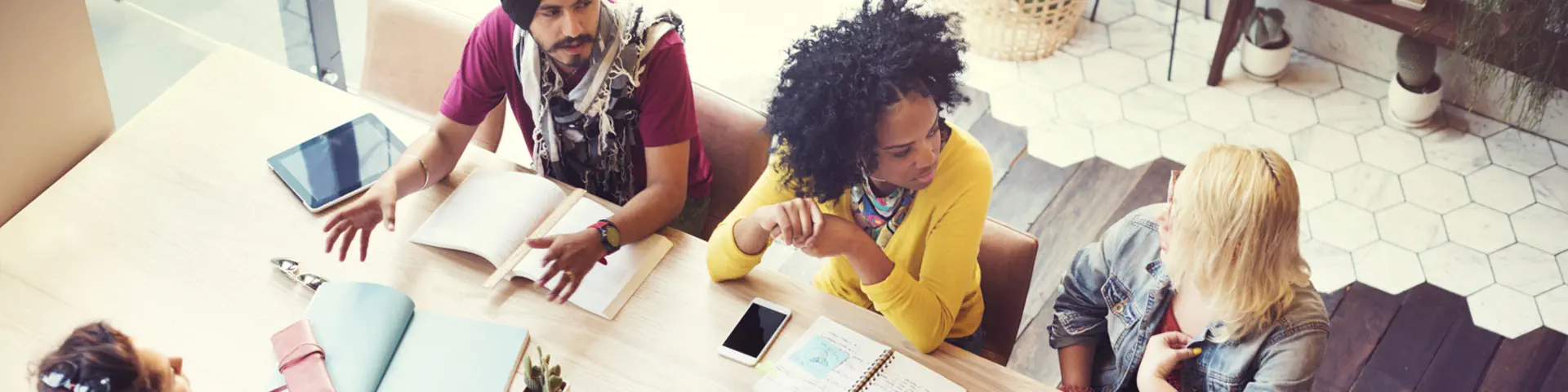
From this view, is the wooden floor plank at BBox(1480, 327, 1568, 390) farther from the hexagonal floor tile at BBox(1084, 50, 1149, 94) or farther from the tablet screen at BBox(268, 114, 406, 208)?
Result: the tablet screen at BBox(268, 114, 406, 208)

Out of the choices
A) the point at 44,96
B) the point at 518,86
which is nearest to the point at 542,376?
the point at 518,86

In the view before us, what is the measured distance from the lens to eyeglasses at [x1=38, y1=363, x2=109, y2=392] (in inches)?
58.2

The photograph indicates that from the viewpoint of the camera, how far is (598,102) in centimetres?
204

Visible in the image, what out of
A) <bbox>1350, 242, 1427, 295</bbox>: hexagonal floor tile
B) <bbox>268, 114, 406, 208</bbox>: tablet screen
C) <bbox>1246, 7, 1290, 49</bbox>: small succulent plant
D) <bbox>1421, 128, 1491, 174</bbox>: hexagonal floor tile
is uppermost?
<bbox>268, 114, 406, 208</bbox>: tablet screen

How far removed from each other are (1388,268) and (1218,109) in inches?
28.7

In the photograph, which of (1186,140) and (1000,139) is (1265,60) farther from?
(1000,139)

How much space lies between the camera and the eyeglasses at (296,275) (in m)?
1.88

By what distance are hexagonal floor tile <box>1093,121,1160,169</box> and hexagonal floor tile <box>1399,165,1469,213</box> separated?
0.66m

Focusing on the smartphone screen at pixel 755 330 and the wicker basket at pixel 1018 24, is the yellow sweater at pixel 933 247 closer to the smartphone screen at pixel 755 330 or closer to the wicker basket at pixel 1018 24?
the smartphone screen at pixel 755 330

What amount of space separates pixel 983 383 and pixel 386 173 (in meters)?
1.01

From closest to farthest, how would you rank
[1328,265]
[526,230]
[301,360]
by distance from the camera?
1. [301,360]
2. [526,230]
3. [1328,265]

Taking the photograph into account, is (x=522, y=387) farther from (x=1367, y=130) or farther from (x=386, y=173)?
(x=1367, y=130)

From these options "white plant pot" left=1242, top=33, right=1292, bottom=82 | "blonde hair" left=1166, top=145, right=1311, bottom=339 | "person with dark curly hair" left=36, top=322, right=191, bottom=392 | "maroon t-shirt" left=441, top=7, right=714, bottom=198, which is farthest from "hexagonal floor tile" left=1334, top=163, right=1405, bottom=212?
"person with dark curly hair" left=36, top=322, right=191, bottom=392

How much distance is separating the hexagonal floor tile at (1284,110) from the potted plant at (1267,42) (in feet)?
0.26
